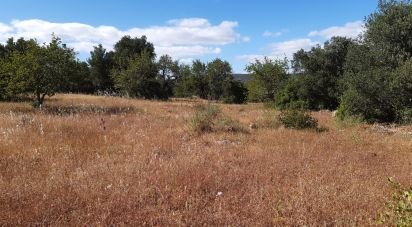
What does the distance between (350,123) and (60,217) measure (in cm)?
1235

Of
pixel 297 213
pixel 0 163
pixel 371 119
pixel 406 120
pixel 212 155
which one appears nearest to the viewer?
pixel 297 213

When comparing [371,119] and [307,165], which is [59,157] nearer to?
[307,165]

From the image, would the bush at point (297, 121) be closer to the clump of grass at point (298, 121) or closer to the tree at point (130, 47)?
the clump of grass at point (298, 121)

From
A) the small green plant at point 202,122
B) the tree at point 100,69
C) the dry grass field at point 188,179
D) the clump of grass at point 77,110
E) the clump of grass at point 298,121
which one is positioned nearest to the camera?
the dry grass field at point 188,179

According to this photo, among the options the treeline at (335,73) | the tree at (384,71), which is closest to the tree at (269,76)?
the treeline at (335,73)

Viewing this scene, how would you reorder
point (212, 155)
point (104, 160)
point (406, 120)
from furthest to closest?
1. point (406, 120)
2. point (212, 155)
3. point (104, 160)

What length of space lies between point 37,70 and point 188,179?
15.1m

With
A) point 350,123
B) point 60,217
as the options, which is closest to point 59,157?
point 60,217

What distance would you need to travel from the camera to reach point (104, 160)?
6902mm

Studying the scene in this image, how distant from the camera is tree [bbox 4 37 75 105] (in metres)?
18.2

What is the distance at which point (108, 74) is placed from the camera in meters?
50.1

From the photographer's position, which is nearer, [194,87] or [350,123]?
[350,123]

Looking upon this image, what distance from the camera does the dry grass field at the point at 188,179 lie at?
4535mm

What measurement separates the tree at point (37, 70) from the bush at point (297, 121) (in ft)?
39.4
